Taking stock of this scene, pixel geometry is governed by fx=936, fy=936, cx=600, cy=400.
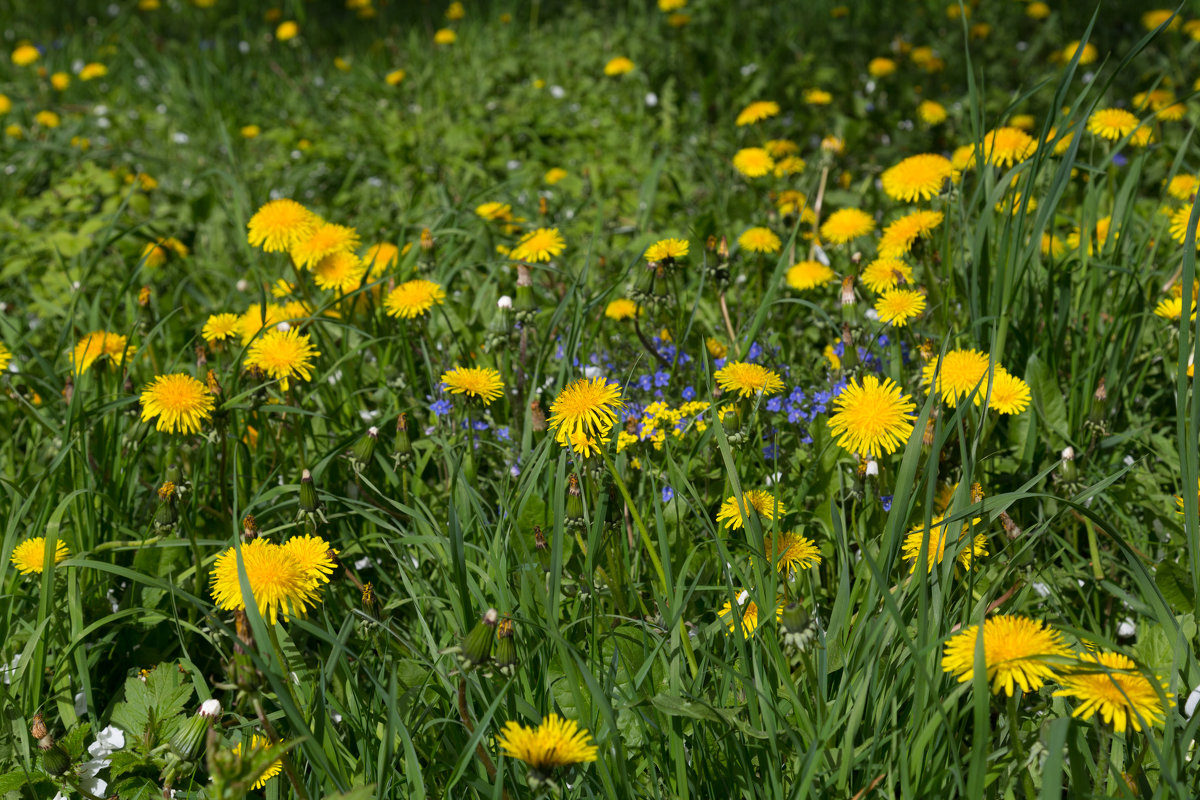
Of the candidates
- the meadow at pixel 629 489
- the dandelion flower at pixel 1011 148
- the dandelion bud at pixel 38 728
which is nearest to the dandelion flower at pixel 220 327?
the meadow at pixel 629 489

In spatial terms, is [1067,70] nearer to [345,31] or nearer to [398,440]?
[398,440]

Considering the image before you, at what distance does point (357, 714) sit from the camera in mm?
1407

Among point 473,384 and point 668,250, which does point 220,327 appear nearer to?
point 473,384

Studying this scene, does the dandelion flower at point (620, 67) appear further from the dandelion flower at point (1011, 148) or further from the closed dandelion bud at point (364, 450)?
the closed dandelion bud at point (364, 450)

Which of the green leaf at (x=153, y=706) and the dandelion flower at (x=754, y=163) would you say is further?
the dandelion flower at (x=754, y=163)

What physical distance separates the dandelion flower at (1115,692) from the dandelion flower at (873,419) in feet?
1.43

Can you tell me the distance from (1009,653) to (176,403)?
1332mm

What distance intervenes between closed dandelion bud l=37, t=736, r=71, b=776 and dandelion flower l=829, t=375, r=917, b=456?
1249mm

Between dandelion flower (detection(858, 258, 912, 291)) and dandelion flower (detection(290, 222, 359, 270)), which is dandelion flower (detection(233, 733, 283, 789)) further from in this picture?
dandelion flower (detection(858, 258, 912, 291))

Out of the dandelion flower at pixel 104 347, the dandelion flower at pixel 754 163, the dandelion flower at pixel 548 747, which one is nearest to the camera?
the dandelion flower at pixel 548 747

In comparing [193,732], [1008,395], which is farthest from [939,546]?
[193,732]

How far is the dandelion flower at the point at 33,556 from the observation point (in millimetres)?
1583

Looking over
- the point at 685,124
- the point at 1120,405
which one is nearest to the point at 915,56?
the point at 685,124

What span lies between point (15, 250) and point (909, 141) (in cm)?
319
